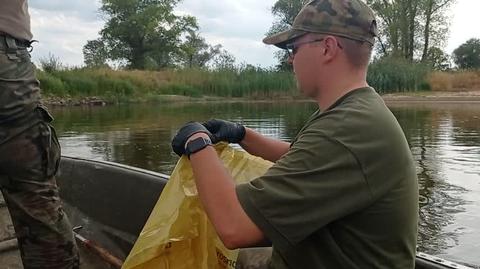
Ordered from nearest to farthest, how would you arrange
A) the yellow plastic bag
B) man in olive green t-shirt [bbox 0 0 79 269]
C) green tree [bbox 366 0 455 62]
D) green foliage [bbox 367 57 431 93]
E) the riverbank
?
the yellow plastic bag → man in olive green t-shirt [bbox 0 0 79 269] → the riverbank → green foliage [bbox 367 57 431 93] → green tree [bbox 366 0 455 62]

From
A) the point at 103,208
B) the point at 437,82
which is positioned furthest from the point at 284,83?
the point at 103,208

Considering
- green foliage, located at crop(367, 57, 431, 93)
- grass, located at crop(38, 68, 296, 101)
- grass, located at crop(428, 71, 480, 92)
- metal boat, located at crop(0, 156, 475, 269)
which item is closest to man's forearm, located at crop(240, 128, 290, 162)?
metal boat, located at crop(0, 156, 475, 269)

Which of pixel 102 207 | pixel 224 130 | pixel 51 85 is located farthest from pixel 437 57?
pixel 224 130

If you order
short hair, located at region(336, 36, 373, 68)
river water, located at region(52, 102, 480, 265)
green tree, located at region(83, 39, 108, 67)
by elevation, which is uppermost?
green tree, located at region(83, 39, 108, 67)

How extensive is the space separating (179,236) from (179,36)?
48.9m

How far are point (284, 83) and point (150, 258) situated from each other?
29114mm

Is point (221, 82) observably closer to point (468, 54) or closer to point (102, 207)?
point (468, 54)

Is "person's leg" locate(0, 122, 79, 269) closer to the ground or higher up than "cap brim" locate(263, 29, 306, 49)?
Answer: closer to the ground

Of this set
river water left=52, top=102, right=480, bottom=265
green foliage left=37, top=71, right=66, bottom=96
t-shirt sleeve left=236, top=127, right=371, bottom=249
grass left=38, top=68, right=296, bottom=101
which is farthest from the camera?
grass left=38, top=68, right=296, bottom=101

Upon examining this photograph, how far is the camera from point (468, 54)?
47.2 m

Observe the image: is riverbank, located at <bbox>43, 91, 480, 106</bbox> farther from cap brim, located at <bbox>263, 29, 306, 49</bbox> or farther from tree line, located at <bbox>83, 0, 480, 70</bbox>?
cap brim, located at <bbox>263, 29, 306, 49</bbox>

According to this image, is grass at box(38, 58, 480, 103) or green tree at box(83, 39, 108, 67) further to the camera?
green tree at box(83, 39, 108, 67)

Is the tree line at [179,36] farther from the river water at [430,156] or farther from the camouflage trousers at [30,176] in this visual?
the camouflage trousers at [30,176]

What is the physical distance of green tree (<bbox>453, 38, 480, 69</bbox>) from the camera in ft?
153
